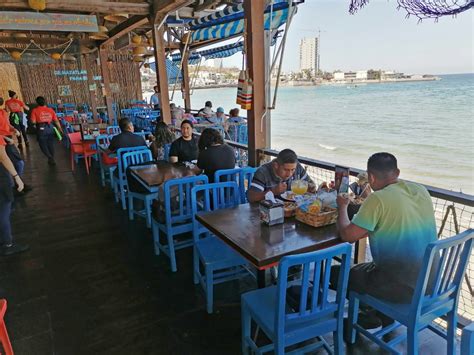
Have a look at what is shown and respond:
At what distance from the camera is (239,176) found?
3154 mm

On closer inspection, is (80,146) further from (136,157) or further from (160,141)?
(136,157)

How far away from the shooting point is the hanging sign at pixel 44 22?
4609mm

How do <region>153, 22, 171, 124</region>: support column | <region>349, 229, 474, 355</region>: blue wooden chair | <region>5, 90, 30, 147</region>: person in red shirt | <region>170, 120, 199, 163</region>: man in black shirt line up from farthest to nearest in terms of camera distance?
<region>5, 90, 30, 147</region>: person in red shirt < <region>153, 22, 171, 124</region>: support column < <region>170, 120, 199, 163</region>: man in black shirt < <region>349, 229, 474, 355</region>: blue wooden chair

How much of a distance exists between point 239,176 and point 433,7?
A: 195cm

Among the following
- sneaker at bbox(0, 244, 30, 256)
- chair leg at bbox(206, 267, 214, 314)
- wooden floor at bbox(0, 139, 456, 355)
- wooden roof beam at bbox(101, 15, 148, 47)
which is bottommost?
wooden floor at bbox(0, 139, 456, 355)

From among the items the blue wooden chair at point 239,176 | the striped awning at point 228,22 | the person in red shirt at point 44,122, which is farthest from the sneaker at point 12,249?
the person in red shirt at point 44,122

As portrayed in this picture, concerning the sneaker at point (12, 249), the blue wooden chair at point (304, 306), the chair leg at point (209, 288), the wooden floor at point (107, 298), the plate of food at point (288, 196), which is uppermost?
the plate of food at point (288, 196)

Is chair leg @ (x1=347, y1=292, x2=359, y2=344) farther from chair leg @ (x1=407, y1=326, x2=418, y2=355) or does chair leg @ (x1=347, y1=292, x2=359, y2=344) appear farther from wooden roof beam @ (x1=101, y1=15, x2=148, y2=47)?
wooden roof beam @ (x1=101, y1=15, x2=148, y2=47)

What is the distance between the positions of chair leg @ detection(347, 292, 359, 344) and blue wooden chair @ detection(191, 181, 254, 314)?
0.70m

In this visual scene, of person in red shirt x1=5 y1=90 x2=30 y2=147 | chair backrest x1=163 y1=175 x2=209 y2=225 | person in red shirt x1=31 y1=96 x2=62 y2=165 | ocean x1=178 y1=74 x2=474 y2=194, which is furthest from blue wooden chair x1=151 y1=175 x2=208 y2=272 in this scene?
ocean x1=178 y1=74 x2=474 y2=194

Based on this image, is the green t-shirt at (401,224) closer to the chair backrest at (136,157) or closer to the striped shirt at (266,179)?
the striped shirt at (266,179)

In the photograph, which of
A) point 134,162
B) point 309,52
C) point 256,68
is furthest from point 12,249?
point 309,52

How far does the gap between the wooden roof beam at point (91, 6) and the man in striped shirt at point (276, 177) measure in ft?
13.2

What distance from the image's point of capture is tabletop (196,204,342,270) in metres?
1.72
